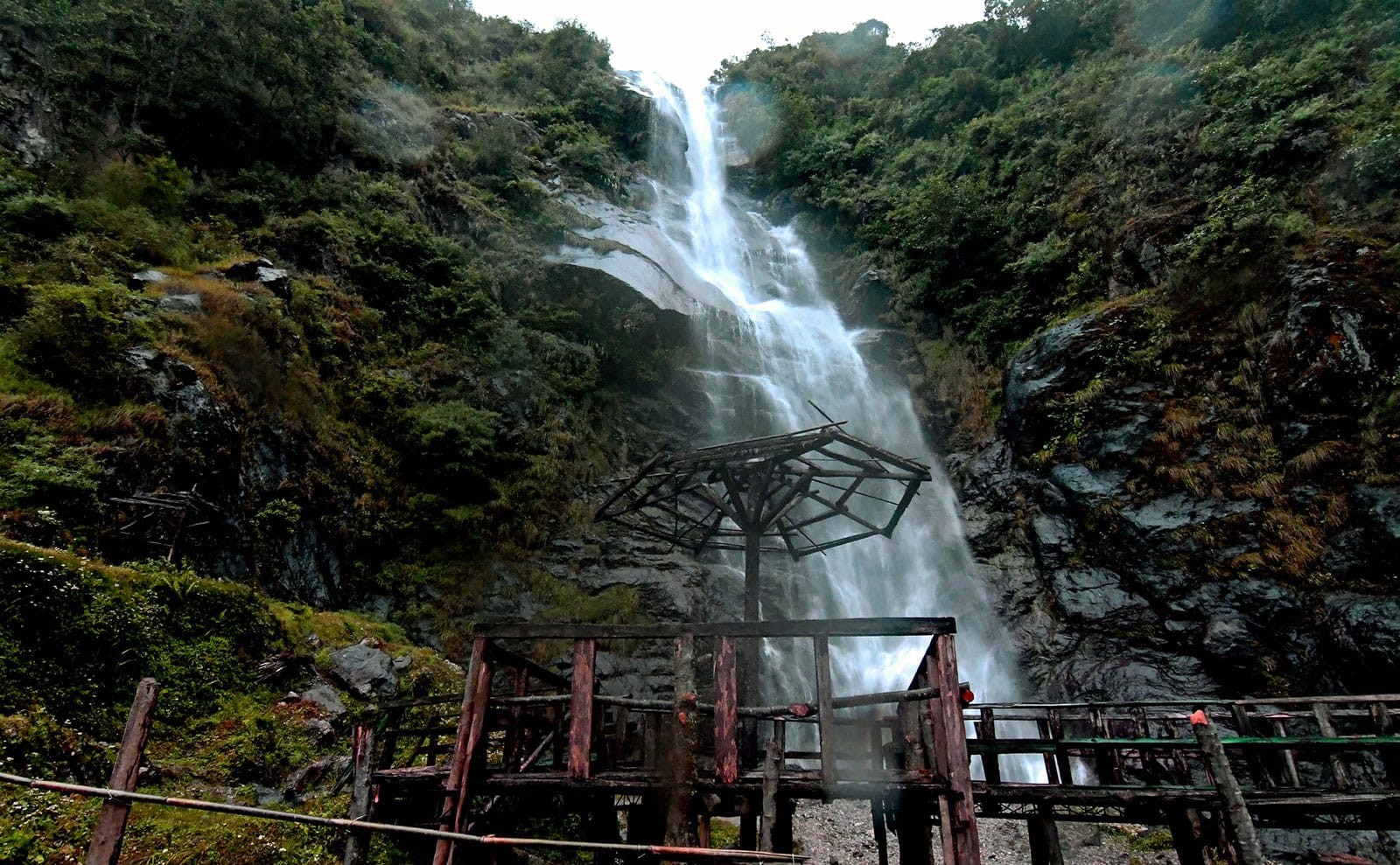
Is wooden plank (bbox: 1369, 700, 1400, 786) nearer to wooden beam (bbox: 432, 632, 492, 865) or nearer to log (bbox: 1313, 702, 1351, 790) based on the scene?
log (bbox: 1313, 702, 1351, 790)

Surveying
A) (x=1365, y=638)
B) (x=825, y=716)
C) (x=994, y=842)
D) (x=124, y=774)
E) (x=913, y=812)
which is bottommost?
(x=994, y=842)

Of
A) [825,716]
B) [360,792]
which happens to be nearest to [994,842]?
[825,716]

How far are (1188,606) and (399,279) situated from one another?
62.4ft

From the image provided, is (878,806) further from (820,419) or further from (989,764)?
(820,419)

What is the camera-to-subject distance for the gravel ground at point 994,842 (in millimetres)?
10656

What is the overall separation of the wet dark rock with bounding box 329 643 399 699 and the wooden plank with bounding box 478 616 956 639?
591 centimetres

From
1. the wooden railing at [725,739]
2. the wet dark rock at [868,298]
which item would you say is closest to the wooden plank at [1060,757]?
the wooden railing at [725,739]

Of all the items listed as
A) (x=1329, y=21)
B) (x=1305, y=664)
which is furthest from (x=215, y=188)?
(x=1329, y=21)

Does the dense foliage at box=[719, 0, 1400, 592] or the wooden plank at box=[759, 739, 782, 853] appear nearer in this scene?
the wooden plank at box=[759, 739, 782, 853]

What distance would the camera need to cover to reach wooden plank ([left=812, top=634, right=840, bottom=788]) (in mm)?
4844

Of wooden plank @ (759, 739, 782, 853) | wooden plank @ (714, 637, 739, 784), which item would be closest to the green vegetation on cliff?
wooden plank @ (714, 637, 739, 784)

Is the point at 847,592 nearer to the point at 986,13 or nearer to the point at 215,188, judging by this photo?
the point at 215,188

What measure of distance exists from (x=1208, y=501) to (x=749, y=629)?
1274cm

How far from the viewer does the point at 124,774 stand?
3.82 meters
